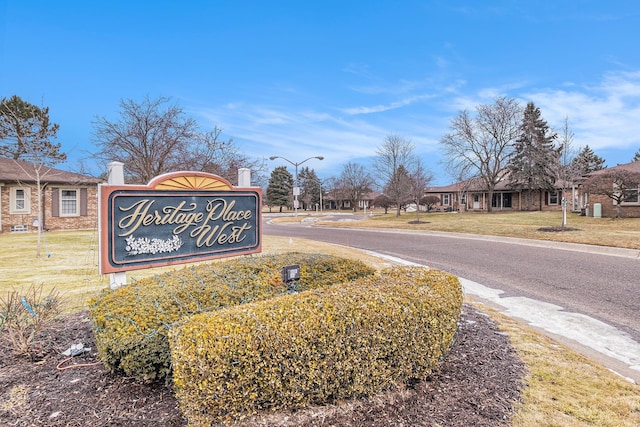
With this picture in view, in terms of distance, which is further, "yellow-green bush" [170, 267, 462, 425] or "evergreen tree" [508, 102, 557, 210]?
"evergreen tree" [508, 102, 557, 210]

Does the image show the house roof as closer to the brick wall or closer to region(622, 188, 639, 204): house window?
the brick wall

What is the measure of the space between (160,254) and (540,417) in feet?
14.1

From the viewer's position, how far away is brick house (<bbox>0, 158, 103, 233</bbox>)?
62.3 feet

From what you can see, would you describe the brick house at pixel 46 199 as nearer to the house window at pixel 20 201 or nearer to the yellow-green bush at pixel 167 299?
the house window at pixel 20 201

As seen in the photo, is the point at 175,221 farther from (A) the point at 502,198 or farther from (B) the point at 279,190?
(B) the point at 279,190

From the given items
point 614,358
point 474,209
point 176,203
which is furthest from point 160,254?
point 474,209

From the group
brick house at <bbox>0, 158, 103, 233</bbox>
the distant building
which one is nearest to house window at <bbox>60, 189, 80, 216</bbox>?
brick house at <bbox>0, 158, 103, 233</bbox>

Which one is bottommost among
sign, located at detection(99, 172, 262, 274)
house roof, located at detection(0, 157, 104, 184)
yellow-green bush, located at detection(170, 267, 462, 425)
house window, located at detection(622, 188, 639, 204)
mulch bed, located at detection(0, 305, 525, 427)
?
mulch bed, located at detection(0, 305, 525, 427)

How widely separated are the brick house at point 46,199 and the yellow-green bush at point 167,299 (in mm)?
17842

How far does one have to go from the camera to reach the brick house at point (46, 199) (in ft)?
62.3

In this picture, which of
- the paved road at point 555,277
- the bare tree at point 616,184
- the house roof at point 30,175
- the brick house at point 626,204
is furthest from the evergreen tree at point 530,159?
the house roof at point 30,175

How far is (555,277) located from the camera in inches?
306

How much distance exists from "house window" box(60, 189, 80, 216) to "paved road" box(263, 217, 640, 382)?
59.7 ft

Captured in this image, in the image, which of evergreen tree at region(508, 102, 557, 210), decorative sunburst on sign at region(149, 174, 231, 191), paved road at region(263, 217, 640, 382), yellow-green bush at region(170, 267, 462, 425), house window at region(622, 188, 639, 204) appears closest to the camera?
yellow-green bush at region(170, 267, 462, 425)
